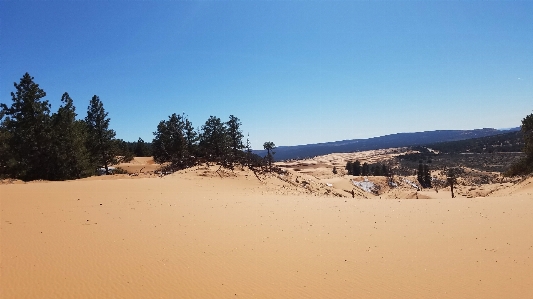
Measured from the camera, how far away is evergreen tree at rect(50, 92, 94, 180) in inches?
1008

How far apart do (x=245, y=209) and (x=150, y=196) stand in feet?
16.7

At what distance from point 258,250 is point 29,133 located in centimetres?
2492

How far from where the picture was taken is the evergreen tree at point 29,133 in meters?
24.4

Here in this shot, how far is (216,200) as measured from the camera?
48.0 ft

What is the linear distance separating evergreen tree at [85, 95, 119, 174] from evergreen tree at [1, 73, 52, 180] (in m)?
8.33

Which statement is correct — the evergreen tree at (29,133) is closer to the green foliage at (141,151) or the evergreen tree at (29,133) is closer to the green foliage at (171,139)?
the green foliage at (171,139)

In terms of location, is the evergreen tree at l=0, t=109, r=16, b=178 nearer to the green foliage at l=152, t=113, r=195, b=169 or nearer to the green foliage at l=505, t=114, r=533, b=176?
the green foliage at l=152, t=113, r=195, b=169

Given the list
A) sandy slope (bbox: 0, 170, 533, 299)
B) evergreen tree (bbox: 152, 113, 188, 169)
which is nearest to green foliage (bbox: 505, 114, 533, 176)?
sandy slope (bbox: 0, 170, 533, 299)

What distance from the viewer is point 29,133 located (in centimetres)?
2438

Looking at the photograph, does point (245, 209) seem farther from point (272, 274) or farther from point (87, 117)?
point (87, 117)

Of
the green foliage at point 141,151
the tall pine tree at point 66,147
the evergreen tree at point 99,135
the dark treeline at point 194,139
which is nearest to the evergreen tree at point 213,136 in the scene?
the dark treeline at point 194,139

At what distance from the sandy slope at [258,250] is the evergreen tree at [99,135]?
22477 millimetres

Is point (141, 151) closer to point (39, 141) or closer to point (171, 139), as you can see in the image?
point (171, 139)

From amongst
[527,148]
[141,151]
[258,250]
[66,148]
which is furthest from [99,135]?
[527,148]
